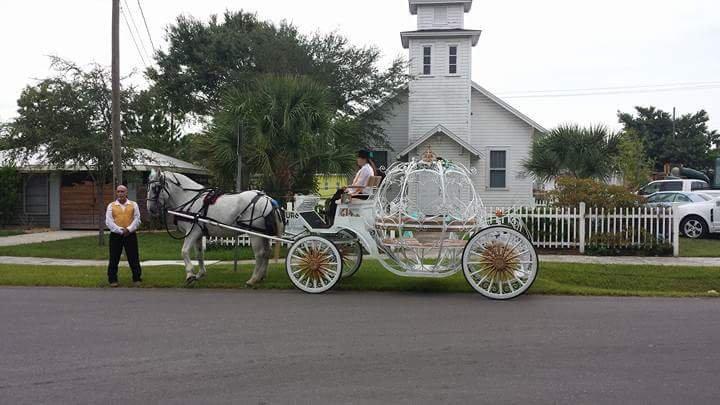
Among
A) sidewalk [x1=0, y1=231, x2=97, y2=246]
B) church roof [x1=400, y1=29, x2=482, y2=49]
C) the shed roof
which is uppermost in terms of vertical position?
church roof [x1=400, y1=29, x2=482, y2=49]

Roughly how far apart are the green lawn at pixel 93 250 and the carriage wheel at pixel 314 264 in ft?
17.6

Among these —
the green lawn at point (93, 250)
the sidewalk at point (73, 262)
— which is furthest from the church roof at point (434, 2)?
the sidewalk at point (73, 262)

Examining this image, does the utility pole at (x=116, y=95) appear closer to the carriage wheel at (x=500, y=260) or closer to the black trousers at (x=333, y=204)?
the black trousers at (x=333, y=204)

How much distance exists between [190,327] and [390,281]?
15.5 feet

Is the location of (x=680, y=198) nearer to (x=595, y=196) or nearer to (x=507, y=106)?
(x=595, y=196)

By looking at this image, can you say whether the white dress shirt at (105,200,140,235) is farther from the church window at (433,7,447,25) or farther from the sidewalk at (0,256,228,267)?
Result: the church window at (433,7,447,25)

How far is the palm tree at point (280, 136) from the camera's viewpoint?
699 inches

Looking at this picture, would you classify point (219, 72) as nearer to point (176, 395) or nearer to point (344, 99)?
point (344, 99)

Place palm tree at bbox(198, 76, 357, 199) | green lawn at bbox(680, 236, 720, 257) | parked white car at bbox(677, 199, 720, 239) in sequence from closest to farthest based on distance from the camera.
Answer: green lawn at bbox(680, 236, 720, 257) < palm tree at bbox(198, 76, 357, 199) < parked white car at bbox(677, 199, 720, 239)

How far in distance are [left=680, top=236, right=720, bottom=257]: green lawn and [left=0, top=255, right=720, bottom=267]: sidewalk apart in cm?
63

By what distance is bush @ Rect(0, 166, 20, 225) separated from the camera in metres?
24.2

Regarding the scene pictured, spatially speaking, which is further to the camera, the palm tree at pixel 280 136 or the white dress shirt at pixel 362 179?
the palm tree at pixel 280 136

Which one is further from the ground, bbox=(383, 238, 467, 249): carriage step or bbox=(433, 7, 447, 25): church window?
bbox=(433, 7, 447, 25): church window

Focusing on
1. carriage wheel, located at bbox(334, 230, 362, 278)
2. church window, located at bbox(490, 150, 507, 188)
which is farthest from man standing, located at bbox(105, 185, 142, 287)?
church window, located at bbox(490, 150, 507, 188)
